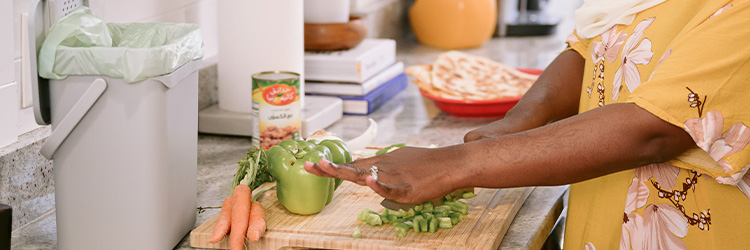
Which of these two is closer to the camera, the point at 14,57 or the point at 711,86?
the point at 711,86

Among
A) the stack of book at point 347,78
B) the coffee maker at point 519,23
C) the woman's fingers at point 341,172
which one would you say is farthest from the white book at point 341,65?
the coffee maker at point 519,23

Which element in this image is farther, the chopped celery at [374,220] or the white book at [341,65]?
the white book at [341,65]

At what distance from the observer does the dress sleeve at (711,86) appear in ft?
3.17

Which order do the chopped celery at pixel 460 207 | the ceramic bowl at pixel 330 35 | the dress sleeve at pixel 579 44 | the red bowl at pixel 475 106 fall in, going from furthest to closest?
1. the ceramic bowl at pixel 330 35
2. the red bowl at pixel 475 106
3. the dress sleeve at pixel 579 44
4. the chopped celery at pixel 460 207

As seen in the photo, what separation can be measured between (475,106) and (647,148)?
945 mm

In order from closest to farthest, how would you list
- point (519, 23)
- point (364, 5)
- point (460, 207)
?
point (460, 207) → point (364, 5) → point (519, 23)

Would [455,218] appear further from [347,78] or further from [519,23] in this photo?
[519,23]

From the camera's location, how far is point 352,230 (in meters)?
A: 1.15

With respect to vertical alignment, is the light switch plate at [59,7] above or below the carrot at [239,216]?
above

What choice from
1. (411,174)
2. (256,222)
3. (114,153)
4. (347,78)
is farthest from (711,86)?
(347,78)

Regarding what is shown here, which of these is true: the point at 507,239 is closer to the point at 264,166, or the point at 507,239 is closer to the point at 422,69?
the point at 264,166

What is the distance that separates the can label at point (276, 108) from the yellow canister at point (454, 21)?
60.1 inches

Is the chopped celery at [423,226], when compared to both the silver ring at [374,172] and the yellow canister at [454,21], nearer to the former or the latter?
the silver ring at [374,172]

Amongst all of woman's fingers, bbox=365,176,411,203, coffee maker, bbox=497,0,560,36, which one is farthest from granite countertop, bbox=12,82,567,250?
coffee maker, bbox=497,0,560,36
